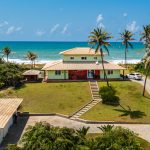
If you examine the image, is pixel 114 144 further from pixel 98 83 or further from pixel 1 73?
pixel 1 73

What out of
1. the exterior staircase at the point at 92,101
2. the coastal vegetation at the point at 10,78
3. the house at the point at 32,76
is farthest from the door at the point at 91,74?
the coastal vegetation at the point at 10,78

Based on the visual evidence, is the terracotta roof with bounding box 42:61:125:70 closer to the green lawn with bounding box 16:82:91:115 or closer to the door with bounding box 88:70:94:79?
the door with bounding box 88:70:94:79

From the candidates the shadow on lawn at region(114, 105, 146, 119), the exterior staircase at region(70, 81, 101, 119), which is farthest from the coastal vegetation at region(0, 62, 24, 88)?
the shadow on lawn at region(114, 105, 146, 119)

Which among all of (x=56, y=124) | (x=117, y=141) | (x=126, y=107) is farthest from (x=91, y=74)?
(x=117, y=141)

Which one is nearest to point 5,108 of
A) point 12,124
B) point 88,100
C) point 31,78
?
point 12,124

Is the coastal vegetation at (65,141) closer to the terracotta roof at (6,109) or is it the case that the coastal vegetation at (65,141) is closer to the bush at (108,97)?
the terracotta roof at (6,109)
